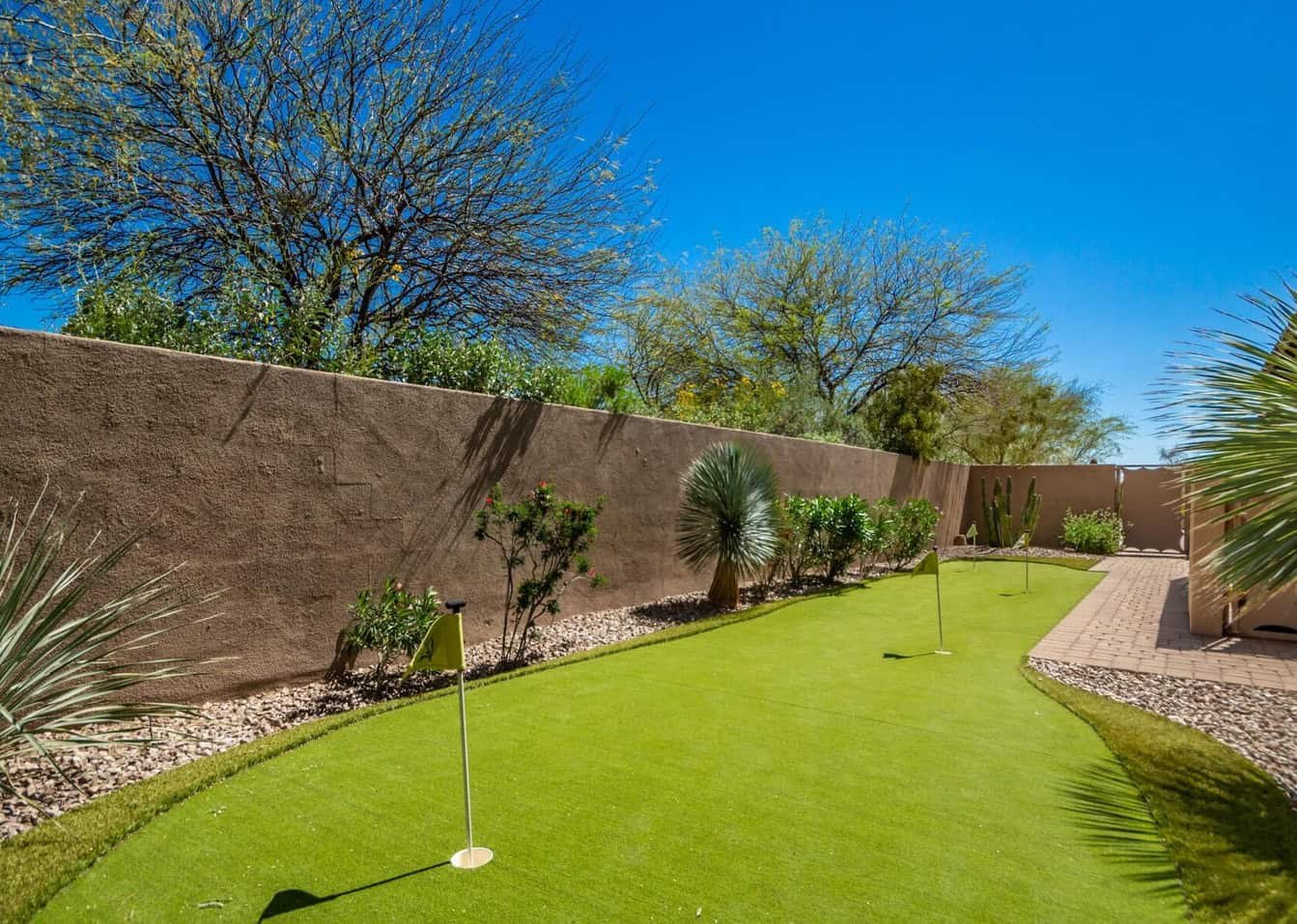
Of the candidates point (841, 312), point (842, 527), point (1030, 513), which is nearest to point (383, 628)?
point (842, 527)

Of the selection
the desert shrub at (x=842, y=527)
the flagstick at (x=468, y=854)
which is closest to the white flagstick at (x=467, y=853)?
the flagstick at (x=468, y=854)

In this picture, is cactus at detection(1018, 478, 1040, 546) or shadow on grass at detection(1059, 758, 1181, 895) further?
cactus at detection(1018, 478, 1040, 546)

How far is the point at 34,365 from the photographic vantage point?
138 inches

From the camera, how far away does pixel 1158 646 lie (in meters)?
6.67

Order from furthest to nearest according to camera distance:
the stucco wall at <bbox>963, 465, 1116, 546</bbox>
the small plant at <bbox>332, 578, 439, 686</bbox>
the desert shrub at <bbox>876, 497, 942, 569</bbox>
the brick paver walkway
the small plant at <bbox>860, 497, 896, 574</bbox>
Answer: the stucco wall at <bbox>963, 465, 1116, 546</bbox>
the desert shrub at <bbox>876, 497, 942, 569</bbox>
the small plant at <bbox>860, 497, 896, 574</bbox>
the brick paver walkway
the small plant at <bbox>332, 578, 439, 686</bbox>

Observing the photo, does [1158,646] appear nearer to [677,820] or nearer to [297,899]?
[677,820]

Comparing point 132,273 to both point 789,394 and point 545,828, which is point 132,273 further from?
point 789,394

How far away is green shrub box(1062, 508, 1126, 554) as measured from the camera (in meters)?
17.1

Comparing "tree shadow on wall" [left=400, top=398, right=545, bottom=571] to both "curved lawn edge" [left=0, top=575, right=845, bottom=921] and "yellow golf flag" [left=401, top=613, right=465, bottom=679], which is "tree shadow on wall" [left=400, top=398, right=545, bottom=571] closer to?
"curved lawn edge" [left=0, top=575, right=845, bottom=921]

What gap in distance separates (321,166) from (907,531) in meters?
10.6

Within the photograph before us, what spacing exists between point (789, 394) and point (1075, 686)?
9.90 m

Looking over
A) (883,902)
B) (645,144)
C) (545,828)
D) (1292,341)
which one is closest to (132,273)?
(645,144)

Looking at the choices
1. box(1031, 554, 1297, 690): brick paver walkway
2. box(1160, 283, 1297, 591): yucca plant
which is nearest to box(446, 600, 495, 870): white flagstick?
box(1160, 283, 1297, 591): yucca plant

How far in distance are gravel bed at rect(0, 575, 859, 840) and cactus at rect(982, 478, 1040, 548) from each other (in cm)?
1419
